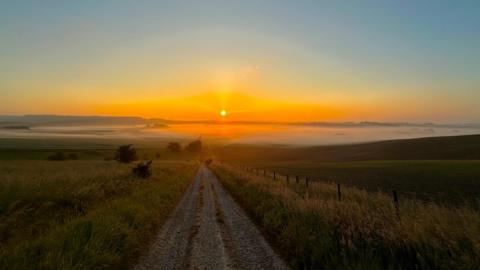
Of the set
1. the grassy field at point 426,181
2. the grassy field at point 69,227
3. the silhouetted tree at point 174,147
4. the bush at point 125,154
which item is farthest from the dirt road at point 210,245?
the silhouetted tree at point 174,147

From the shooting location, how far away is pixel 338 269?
→ 638cm

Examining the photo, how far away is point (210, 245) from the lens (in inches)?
355

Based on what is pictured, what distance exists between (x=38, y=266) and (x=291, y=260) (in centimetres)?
549

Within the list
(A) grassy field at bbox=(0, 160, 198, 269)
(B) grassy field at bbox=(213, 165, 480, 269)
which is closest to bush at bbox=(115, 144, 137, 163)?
(A) grassy field at bbox=(0, 160, 198, 269)

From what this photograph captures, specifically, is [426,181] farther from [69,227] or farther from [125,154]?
[125,154]

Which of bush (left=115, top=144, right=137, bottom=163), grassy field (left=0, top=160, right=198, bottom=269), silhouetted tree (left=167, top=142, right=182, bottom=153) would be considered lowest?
silhouetted tree (left=167, top=142, right=182, bottom=153)

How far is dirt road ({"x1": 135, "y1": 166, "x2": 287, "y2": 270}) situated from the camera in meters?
7.45

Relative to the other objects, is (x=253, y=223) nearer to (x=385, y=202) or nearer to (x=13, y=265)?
(x=385, y=202)

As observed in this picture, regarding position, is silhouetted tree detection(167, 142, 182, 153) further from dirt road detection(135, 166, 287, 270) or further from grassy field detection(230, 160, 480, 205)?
dirt road detection(135, 166, 287, 270)

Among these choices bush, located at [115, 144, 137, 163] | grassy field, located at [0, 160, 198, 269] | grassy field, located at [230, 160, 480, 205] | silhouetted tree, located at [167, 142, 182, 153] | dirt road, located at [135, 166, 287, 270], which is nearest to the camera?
grassy field, located at [0, 160, 198, 269]

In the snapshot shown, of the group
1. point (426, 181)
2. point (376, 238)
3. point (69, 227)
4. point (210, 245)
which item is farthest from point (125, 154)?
point (376, 238)

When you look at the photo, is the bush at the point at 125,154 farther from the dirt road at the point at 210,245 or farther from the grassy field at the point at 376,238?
the grassy field at the point at 376,238

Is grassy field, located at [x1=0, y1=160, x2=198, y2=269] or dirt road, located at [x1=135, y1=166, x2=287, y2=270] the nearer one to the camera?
grassy field, located at [x1=0, y1=160, x2=198, y2=269]

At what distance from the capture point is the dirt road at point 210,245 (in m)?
7.45
